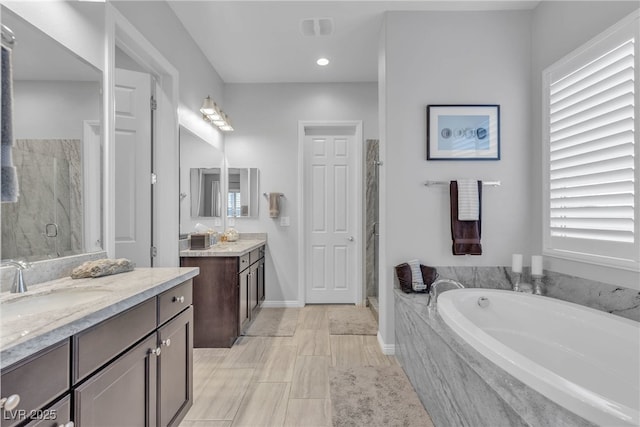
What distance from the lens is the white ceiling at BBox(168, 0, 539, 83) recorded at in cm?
254

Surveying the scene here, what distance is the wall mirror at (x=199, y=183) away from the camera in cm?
289

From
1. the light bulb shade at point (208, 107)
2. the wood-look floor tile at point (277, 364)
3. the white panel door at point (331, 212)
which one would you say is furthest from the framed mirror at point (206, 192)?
the wood-look floor tile at point (277, 364)

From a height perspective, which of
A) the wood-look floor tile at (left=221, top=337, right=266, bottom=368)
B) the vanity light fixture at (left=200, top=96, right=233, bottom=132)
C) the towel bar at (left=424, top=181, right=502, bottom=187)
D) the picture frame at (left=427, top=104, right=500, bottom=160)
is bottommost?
the wood-look floor tile at (left=221, top=337, right=266, bottom=368)

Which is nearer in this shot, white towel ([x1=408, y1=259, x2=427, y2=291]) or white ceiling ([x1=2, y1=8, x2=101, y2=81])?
white ceiling ([x1=2, y1=8, x2=101, y2=81])

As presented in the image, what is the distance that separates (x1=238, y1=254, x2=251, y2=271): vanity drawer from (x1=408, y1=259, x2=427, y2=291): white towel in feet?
4.91

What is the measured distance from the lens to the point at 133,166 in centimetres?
225

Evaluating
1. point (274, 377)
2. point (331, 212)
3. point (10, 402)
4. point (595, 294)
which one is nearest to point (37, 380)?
point (10, 402)

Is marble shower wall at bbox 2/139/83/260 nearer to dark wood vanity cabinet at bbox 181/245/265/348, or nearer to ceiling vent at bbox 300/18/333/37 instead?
dark wood vanity cabinet at bbox 181/245/265/348

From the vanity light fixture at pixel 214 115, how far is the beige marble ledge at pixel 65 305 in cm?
200

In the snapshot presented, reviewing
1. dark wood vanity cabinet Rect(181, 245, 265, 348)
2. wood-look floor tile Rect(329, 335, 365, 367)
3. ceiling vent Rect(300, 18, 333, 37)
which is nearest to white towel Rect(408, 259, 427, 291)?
wood-look floor tile Rect(329, 335, 365, 367)

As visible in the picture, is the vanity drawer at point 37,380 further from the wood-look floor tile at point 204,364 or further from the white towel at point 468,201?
the white towel at point 468,201

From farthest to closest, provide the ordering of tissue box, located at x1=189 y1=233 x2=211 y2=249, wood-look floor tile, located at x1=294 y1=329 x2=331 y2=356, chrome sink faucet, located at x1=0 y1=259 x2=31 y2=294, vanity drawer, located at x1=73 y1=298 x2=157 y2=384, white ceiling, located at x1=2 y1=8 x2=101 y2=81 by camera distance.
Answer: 1. tissue box, located at x1=189 y1=233 x2=211 y2=249
2. wood-look floor tile, located at x1=294 y1=329 x2=331 y2=356
3. white ceiling, located at x1=2 y1=8 x2=101 y2=81
4. chrome sink faucet, located at x1=0 y1=259 x2=31 y2=294
5. vanity drawer, located at x1=73 y1=298 x2=157 y2=384

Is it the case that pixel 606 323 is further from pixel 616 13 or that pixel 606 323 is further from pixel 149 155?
pixel 149 155

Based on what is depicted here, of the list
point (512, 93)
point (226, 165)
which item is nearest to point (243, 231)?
point (226, 165)
